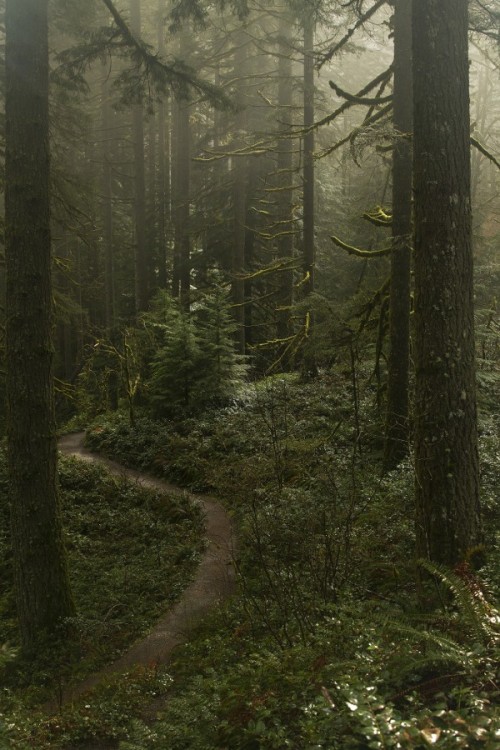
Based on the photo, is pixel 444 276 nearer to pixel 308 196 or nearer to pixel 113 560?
pixel 113 560

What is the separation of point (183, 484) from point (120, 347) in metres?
8.90

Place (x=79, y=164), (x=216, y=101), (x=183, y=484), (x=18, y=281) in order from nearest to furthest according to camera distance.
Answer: (x=18, y=281) < (x=216, y=101) < (x=183, y=484) < (x=79, y=164)

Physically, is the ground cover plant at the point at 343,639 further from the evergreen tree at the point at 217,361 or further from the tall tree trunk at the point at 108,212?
the tall tree trunk at the point at 108,212

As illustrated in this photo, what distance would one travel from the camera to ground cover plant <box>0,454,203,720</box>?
682 cm

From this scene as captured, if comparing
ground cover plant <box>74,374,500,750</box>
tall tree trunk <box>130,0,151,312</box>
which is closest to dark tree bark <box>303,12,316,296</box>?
tall tree trunk <box>130,0,151,312</box>

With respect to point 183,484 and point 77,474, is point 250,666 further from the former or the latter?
point 77,474

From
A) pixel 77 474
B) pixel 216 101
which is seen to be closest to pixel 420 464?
pixel 216 101

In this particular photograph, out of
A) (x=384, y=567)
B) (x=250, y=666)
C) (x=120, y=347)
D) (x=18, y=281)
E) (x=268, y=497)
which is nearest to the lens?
(x=250, y=666)

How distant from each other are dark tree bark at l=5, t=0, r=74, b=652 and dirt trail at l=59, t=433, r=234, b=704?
107cm

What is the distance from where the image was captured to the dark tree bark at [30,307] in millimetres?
6723

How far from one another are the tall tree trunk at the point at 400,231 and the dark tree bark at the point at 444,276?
11.6 feet

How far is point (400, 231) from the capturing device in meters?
8.98

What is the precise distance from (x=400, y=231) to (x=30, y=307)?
5.65 m

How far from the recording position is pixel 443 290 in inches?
193
